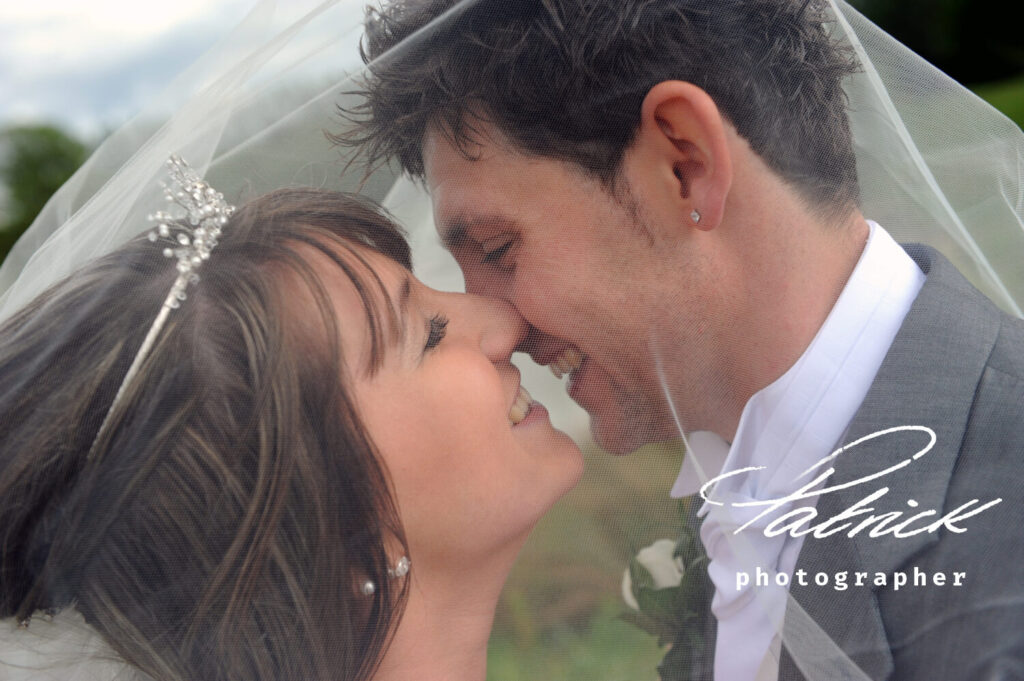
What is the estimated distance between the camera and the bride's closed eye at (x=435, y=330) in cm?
176

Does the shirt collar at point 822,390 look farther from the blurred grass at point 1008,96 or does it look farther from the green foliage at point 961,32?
the green foliage at point 961,32

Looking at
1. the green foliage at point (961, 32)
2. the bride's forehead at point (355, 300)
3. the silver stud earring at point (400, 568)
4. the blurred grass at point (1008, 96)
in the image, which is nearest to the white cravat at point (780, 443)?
the silver stud earring at point (400, 568)

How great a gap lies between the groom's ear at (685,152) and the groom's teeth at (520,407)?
54cm

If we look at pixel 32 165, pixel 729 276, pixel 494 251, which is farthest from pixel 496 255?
pixel 32 165

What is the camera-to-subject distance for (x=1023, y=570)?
154cm

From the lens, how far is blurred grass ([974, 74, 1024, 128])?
298 inches

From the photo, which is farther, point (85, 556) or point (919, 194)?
point (919, 194)

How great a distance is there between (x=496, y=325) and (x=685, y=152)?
0.58 m

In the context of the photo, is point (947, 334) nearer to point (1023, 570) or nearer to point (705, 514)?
point (1023, 570)

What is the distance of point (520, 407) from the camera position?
74.8 inches

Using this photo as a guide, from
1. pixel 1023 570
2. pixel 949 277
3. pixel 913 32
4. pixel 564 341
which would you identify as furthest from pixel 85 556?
pixel 913 32

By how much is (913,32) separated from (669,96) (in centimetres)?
1020

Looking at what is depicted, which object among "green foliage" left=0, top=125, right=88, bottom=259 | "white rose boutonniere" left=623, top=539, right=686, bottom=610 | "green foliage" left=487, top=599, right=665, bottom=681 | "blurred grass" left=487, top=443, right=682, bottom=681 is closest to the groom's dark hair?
"blurred grass" left=487, top=443, right=682, bottom=681

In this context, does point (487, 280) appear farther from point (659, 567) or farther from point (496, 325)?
point (659, 567)
